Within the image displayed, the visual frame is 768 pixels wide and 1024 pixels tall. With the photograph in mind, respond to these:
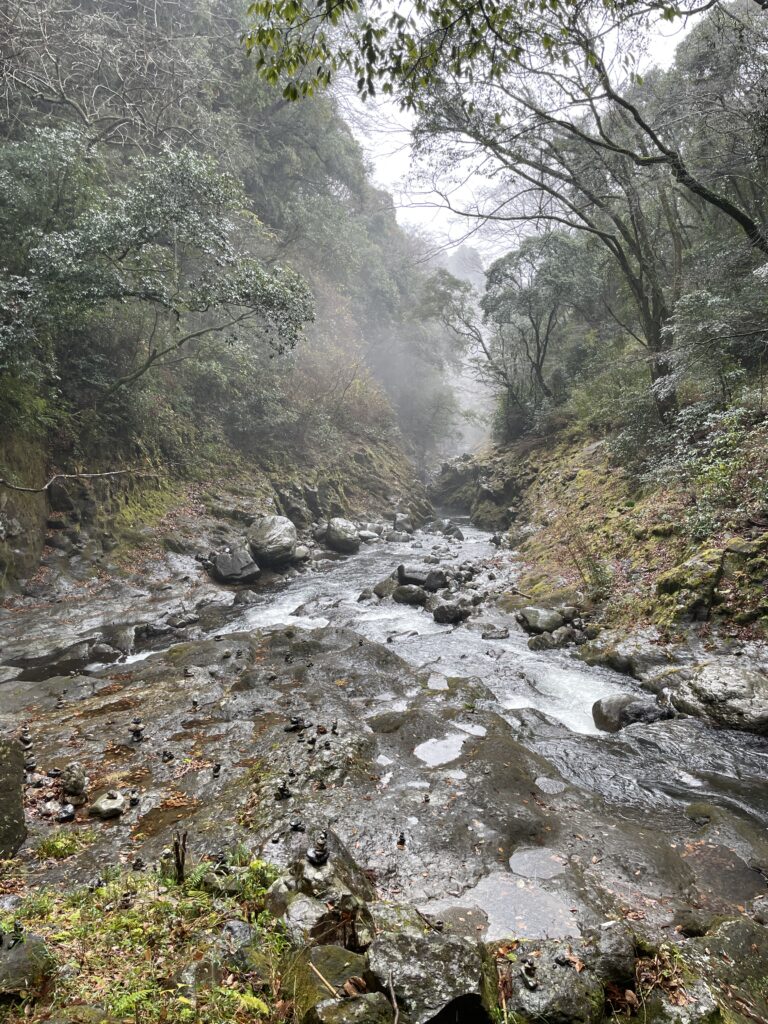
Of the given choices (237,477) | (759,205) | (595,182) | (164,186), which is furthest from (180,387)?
(759,205)

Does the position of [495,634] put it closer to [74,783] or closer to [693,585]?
[693,585]

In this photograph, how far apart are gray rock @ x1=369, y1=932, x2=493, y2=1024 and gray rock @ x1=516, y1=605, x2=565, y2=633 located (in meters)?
7.32

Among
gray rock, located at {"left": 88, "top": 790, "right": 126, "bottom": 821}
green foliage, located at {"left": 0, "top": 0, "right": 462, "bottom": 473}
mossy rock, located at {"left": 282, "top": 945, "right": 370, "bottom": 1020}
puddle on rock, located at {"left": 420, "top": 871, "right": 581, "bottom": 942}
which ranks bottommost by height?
gray rock, located at {"left": 88, "top": 790, "right": 126, "bottom": 821}

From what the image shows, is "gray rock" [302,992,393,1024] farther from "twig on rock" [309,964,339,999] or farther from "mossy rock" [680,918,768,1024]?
"mossy rock" [680,918,768,1024]

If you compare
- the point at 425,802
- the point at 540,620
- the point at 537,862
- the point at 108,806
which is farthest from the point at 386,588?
the point at 537,862

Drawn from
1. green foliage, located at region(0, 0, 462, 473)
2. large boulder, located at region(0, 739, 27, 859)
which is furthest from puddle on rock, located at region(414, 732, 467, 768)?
green foliage, located at region(0, 0, 462, 473)

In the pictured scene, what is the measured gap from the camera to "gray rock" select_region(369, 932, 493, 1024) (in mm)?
2131

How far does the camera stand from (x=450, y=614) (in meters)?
10.7

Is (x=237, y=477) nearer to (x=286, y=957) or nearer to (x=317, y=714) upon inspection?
(x=317, y=714)

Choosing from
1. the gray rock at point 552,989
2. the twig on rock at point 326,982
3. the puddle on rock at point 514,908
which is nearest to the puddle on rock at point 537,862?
the puddle on rock at point 514,908

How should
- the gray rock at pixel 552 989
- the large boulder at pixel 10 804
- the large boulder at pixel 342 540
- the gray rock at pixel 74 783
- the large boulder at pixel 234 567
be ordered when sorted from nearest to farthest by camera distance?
the gray rock at pixel 552 989, the large boulder at pixel 10 804, the gray rock at pixel 74 783, the large boulder at pixel 234 567, the large boulder at pixel 342 540

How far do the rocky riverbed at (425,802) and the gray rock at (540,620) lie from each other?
0.08 m

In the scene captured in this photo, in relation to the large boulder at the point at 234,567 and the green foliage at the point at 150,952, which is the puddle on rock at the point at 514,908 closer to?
the green foliage at the point at 150,952

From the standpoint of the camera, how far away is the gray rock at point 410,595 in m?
12.0
